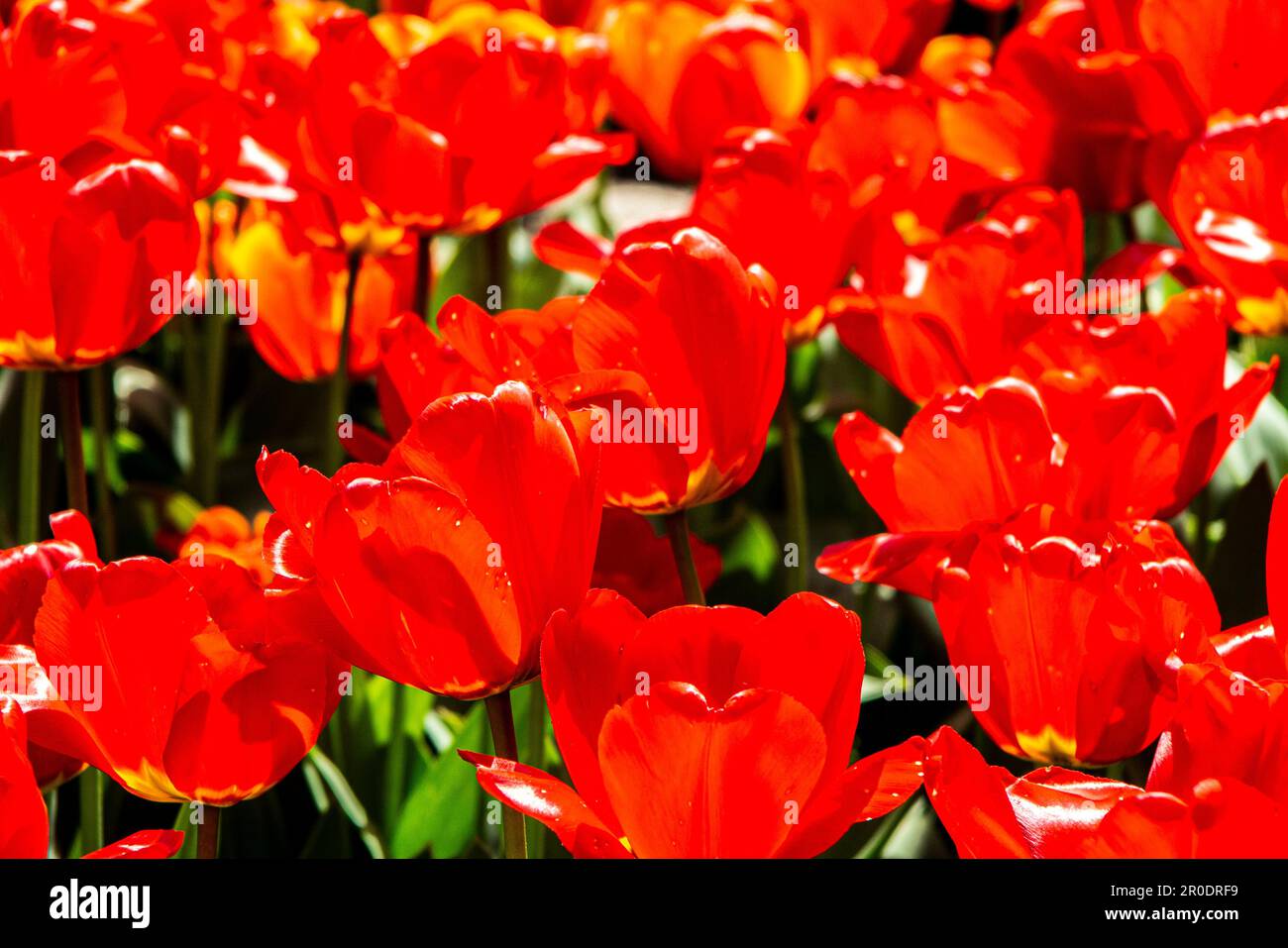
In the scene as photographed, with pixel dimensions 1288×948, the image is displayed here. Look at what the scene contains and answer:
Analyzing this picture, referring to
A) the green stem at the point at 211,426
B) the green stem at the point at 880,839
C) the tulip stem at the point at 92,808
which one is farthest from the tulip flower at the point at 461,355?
the green stem at the point at 211,426

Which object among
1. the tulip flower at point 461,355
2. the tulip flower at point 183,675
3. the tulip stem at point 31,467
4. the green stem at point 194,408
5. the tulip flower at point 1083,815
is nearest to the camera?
the tulip flower at point 1083,815

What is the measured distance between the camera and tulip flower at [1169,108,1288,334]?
0.95 metres

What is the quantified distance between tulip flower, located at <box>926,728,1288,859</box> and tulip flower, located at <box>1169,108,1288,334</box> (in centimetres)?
48

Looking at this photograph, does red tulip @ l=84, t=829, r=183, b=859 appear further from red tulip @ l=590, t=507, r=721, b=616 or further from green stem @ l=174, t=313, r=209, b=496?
green stem @ l=174, t=313, r=209, b=496

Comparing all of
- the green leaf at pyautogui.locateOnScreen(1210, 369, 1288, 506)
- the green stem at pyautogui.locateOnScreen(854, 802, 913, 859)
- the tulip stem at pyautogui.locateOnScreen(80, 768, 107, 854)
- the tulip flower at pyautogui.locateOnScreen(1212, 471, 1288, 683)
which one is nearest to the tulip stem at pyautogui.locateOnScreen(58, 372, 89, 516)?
the tulip stem at pyautogui.locateOnScreen(80, 768, 107, 854)

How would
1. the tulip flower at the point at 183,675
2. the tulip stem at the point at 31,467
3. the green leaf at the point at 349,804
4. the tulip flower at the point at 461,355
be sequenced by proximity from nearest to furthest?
the tulip flower at the point at 183,675
the tulip flower at the point at 461,355
the green leaf at the point at 349,804
the tulip stem at the point at 31,467

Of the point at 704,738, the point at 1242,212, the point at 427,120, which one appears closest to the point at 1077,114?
the point at 1242,212

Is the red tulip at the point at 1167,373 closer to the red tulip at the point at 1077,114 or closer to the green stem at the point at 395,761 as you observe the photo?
the red tulip at the point at 1077,114

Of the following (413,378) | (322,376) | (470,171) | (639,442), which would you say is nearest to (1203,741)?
(639,442)

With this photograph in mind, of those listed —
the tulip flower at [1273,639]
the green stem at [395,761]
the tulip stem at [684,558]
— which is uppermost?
the tulip flower at [1273,639]

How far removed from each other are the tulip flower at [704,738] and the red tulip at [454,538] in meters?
0.03

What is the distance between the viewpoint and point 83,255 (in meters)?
0.86

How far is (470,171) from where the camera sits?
1.07 m

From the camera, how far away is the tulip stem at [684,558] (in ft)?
2.49
